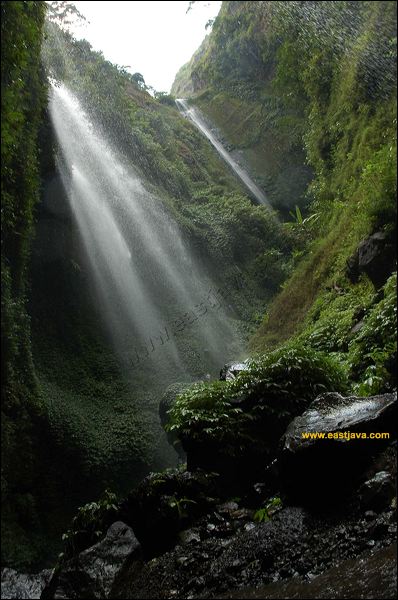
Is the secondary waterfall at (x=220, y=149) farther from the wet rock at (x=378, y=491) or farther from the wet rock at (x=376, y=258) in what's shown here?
the wet rock at (x=378, y=491)

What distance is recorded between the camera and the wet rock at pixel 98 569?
443 cm

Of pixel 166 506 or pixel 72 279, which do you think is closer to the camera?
pixel 166 506

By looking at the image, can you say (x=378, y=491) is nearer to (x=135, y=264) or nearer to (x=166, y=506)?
(x=166, y=506)

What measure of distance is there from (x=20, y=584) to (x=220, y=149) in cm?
2127

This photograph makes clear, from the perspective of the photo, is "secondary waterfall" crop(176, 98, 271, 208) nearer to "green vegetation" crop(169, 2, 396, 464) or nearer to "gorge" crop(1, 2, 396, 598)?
"gorge" crop(1, 2, 396, 598)

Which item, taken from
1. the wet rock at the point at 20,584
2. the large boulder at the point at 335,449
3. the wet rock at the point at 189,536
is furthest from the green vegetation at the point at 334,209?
the wet rock at the point at 20,584

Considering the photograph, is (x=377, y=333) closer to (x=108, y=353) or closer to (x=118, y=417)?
(x=118, y=417)

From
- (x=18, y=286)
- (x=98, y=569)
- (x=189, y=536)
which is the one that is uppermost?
(x=18, y=286)

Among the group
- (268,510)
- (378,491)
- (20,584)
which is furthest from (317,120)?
(20,584)

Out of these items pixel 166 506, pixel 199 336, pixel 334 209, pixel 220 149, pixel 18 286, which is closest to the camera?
pixel 166 506

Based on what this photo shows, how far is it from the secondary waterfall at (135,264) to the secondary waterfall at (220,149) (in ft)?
16.7

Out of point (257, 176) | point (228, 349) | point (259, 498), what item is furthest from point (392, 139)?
point (257, 176)

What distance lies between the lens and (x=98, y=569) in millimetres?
4727

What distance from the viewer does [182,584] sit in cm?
407
